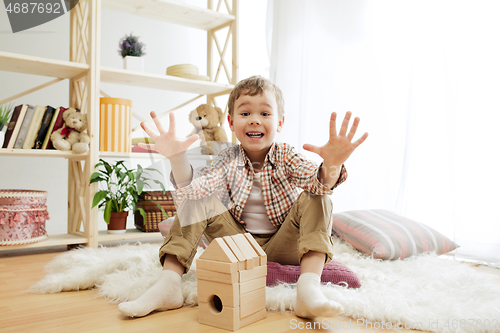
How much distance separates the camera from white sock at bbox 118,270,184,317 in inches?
30.5

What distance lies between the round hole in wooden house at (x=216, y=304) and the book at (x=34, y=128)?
1.26 meters

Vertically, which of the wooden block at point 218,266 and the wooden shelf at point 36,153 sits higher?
the wooden shelf at point 36,153

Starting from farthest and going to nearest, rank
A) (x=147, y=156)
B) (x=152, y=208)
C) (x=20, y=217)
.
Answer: (x=152, y=208) → (x=20, y=217) → (x=147, y=156)

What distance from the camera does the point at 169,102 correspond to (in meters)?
2.31

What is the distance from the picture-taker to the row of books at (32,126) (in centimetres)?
161

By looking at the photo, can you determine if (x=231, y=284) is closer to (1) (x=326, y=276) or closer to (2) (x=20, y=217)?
(1) (x=326, y=276)

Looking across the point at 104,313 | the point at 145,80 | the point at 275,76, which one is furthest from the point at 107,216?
the point at 275,76

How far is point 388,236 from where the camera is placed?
1.32m

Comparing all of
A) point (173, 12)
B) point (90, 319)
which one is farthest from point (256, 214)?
point (173, 12)

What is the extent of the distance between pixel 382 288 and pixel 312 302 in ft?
0.98

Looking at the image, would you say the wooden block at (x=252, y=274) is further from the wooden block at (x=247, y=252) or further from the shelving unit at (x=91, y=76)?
the shelving unit at (x=91, y=76)

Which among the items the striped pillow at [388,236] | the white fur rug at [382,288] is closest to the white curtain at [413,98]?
the striped pillow at [388,236]

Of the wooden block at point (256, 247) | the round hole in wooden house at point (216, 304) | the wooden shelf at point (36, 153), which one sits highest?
the wooden shelf at point (36, 153)

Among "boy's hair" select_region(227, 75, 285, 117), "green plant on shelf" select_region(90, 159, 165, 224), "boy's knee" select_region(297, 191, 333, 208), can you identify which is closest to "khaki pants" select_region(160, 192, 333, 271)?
"boy's knee" select_region(297, 191, 333, 208)
